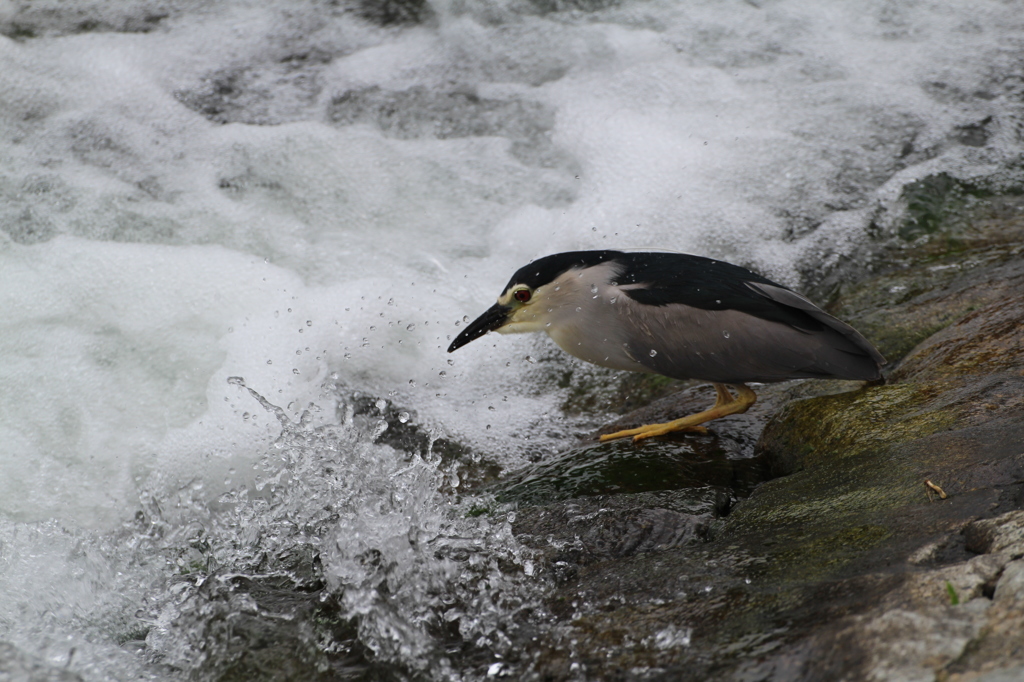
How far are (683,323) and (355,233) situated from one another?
2707mm

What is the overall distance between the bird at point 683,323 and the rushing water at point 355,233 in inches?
24.6

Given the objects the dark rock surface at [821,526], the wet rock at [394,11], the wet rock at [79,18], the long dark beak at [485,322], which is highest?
the dark rock surface at [821,526]

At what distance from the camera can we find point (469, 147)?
604 cm

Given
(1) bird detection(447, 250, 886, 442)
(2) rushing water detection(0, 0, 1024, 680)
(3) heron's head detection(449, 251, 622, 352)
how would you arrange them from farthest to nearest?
(3) heron's head detection(449, 251, 622, 352) < (1) bird detection(447, 250, 886, 442) < (2) rushing water detection(0, 0, 1024, 680)

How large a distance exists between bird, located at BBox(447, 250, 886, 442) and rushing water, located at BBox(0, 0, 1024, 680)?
0.62 meters

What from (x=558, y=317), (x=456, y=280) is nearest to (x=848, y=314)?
(x=558, y=317)

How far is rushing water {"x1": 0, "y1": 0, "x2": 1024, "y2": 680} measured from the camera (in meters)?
2.46

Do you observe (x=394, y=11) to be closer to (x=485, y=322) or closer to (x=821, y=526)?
(x=485, y=322)

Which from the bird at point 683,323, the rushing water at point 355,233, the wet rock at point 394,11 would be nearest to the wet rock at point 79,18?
the rushing water at point 355,233

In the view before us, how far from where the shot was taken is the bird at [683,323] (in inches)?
121

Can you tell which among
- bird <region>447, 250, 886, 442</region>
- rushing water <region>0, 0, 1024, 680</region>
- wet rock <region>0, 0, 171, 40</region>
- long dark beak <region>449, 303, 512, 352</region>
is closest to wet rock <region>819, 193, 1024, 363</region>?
rushing water <region>0, 0, 1024, 680</region>

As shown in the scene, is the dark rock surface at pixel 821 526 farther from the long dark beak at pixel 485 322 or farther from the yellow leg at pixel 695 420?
the long dark beak at pixel 485 322

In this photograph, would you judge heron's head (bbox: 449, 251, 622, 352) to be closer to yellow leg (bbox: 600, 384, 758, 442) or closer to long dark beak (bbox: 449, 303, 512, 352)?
long dark beak (bbox: 449, 303, 512, 352)

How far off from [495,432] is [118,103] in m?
4.14
